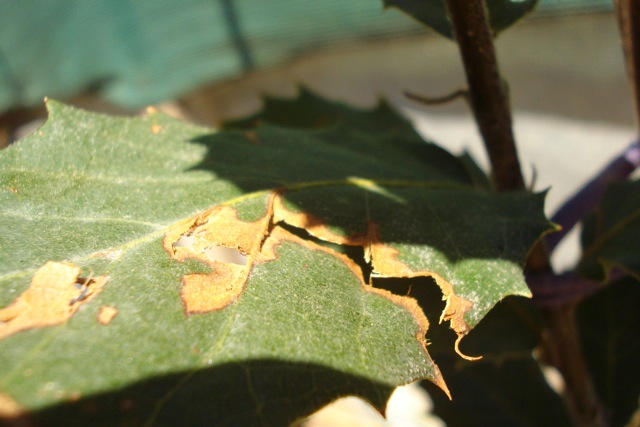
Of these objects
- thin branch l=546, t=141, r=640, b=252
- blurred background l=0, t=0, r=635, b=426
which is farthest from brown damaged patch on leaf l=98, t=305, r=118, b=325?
blurred background l=0, t=0, r=635, b=426

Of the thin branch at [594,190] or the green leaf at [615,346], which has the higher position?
the thin branch at [594,190]

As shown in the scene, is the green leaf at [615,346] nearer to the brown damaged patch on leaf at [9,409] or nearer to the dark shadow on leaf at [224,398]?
the dark shadow on leaf at [224,398]

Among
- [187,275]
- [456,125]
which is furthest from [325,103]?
[456,125]

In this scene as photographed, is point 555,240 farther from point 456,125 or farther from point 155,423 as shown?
point 456,125

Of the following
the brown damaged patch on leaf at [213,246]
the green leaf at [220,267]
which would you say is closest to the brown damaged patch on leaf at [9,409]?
the green leaf at [220,267]

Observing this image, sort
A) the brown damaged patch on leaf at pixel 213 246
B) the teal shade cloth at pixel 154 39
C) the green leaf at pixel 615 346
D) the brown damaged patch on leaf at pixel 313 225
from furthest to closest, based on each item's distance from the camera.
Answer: the teal shade cloth at pixel 154 39 → the green leaf at pixel 615 346 → the brown damaged patch on leaf at pixel 313 225 → the brown damaged patch on leaf at pixel 213 246

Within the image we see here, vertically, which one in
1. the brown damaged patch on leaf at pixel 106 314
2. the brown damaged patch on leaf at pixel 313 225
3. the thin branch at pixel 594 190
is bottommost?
the thin branch at pixel 594 190

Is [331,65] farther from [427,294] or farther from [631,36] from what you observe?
[427,294]
